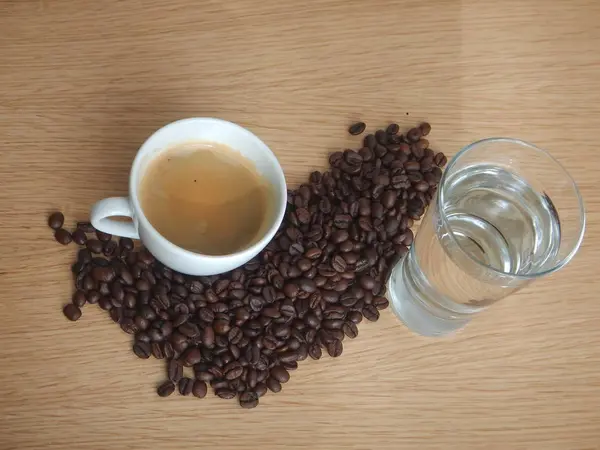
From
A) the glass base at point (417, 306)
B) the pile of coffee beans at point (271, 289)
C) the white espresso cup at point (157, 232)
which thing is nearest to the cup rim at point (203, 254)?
the white espresso cup at point (157, 232)

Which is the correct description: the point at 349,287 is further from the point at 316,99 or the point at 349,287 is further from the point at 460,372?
the point at 316,99

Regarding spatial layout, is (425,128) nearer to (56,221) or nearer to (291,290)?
(291,290)

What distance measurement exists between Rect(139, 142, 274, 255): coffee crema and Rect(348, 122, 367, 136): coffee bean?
213mm

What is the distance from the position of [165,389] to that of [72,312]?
168 mm

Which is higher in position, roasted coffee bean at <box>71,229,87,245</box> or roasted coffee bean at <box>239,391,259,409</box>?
roasted coffee bean at <box>71,229,87,245</box>

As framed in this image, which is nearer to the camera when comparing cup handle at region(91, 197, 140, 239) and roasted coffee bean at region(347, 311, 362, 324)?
cup handle at region(91, 197, 140, 239)

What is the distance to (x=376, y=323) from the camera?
Answer: 1.08 meters

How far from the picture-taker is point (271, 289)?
1036mm

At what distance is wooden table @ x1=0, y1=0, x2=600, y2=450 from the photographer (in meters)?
1.00

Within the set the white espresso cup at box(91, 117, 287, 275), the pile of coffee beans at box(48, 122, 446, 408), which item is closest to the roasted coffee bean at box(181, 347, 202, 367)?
the pile of coffee beans at box(48, 122, 446, 408)

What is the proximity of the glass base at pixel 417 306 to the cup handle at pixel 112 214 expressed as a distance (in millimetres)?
376

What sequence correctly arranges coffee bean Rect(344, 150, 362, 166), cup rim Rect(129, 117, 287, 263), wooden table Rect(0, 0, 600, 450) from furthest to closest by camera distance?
coffee bean Rect(344, 150, 362, 166)
wooden table Rect(0, 0, 600, 450)
cup rim Rect(129, 117, 287, 263)

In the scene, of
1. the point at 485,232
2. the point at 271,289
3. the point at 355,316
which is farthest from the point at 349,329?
the point at 485,232

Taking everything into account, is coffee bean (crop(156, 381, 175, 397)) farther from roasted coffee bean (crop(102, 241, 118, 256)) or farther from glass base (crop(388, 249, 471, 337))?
glass base (crop(388, 249, 471, 337))
